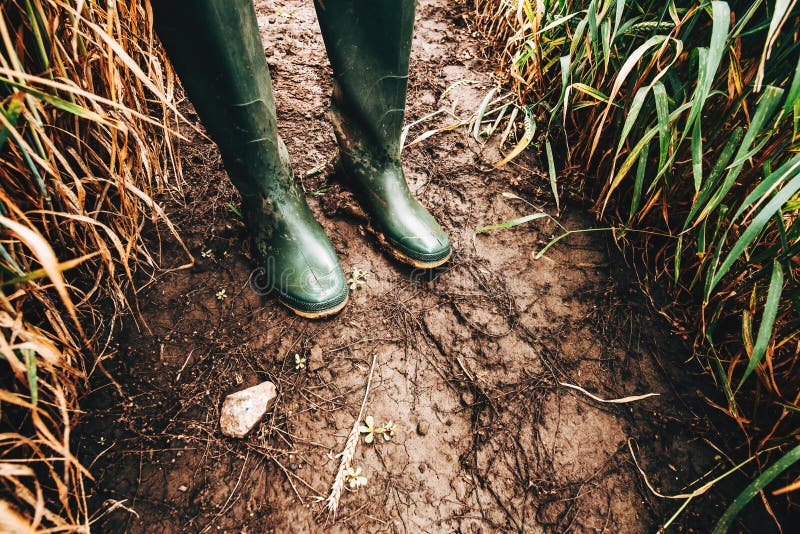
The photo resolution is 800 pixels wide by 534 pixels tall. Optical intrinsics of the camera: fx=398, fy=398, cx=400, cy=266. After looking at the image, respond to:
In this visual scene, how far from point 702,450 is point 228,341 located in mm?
1320

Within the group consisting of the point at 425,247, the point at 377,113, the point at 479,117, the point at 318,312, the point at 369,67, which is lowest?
the point at 318,312

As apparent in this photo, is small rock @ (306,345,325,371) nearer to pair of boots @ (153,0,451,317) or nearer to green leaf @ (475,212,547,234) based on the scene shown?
pair of boots @ (153,0,451,317)

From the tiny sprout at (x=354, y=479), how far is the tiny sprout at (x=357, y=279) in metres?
0.53

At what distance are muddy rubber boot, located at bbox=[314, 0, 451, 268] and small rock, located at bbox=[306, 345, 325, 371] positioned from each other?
15.7 inches

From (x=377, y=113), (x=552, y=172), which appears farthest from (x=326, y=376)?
(x=552, y=172)

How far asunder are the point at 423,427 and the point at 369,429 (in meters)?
0.14

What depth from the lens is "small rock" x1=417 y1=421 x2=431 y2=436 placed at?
106 cm

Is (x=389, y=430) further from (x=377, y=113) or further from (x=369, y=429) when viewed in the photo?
(x=377, y=113)

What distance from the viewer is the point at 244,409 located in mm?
1027

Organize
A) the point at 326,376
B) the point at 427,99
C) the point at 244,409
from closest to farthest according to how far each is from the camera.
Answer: the point at 244,409 < the point at 326,376 < the point at 427,99

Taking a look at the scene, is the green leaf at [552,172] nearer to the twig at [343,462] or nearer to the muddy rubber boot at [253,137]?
the muddy rubber boot at [253,137]

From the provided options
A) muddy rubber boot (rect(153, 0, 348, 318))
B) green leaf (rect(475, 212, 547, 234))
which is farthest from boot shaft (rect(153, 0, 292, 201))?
green leaf (rect(475, 212, 547, 234))

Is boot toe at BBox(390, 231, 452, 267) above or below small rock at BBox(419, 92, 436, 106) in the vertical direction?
below

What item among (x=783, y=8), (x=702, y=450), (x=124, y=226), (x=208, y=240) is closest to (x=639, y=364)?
(x=702, y=450)
